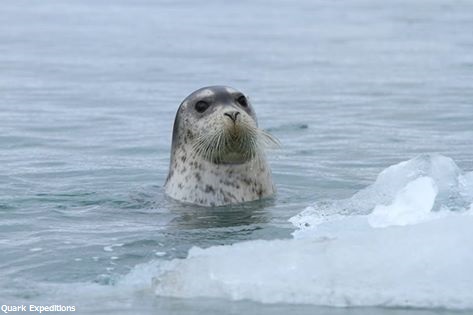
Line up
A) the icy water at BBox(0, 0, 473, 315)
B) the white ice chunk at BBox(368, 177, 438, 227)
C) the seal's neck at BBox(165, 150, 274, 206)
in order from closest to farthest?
the icy water at BBox(0, 0, 473, 315) → the white ice chunk at BBox(368, 177, 438, 227) → the seal's neck at BBox(165, 150, 274, 206)

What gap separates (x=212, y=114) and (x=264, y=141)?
381mm

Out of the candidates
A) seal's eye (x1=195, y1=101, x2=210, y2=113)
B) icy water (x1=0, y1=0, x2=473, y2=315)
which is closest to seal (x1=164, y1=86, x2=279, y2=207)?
seal's eye (x1=195, y1=101, x2=210, y2=113)

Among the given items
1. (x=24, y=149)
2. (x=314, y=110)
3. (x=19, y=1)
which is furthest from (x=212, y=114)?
(x=19, y=1)

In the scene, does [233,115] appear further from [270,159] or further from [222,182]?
[270,159]

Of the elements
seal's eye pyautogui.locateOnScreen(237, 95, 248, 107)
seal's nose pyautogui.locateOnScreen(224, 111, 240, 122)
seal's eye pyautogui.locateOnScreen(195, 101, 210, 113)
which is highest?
seal's eye pyautogui.locateOnScreen(237, 95, 248, 107)

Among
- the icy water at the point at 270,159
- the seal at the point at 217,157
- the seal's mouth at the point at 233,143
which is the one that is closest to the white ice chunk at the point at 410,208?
the icy water at the point at 270,159

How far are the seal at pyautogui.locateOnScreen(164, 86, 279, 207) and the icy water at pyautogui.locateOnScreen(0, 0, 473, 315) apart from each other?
0.20m

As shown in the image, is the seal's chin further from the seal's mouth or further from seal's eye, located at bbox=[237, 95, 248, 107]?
seal's eye, located at bbox=[237, 95, 248, 107]

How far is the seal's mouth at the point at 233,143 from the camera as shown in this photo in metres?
8.77

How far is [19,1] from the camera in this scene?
88.7ft

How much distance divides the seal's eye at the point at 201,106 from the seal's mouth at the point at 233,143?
196mm

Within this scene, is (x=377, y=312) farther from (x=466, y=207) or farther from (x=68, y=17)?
(x=68, y=17)

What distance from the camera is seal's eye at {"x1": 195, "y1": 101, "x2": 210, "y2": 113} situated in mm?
9172

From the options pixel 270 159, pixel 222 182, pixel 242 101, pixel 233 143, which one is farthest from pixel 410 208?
pixel 270 159
